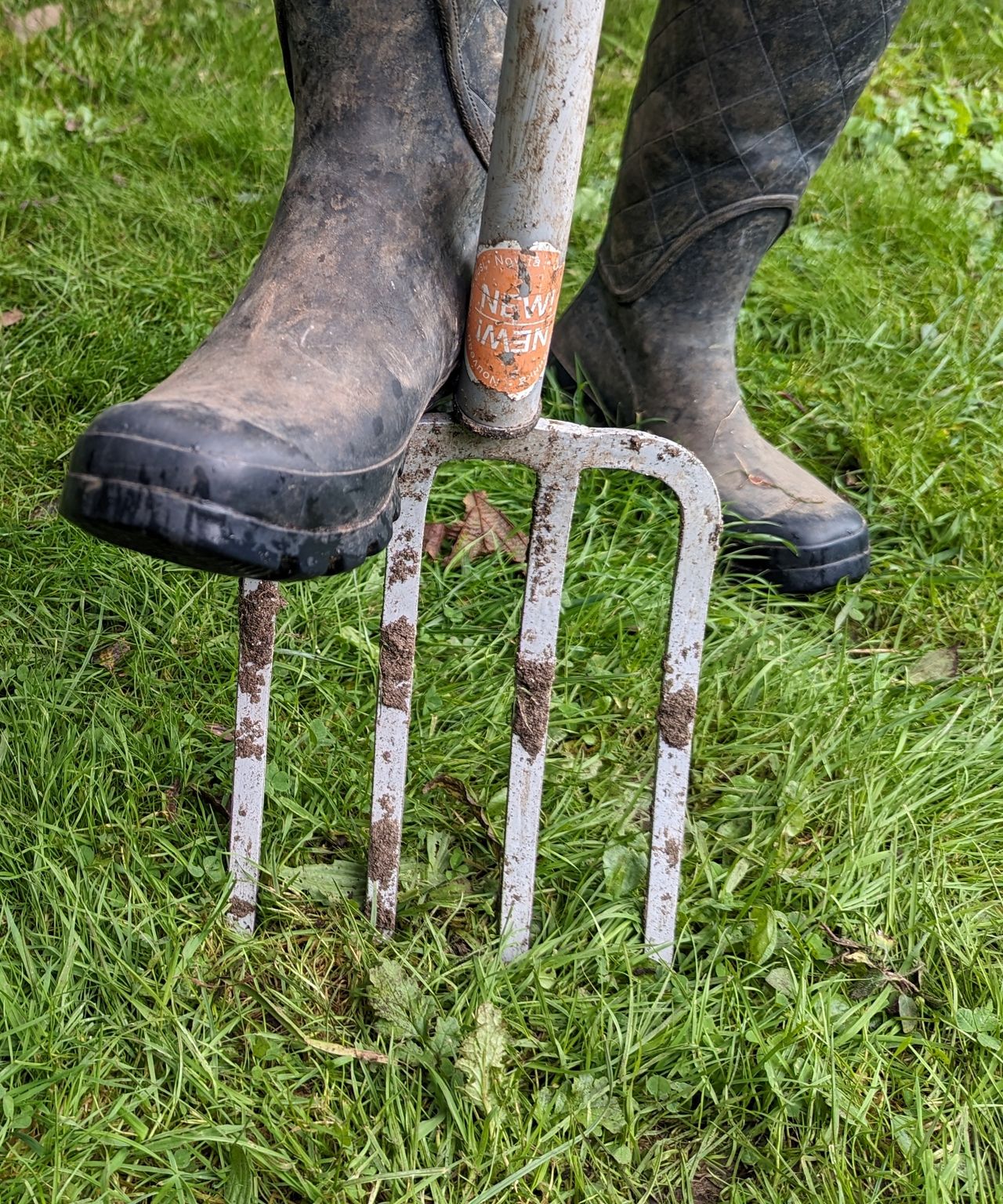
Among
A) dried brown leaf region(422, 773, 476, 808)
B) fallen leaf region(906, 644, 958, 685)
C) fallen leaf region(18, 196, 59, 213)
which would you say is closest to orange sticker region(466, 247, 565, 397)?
dried brown leaf region(422, 773, 476, 808)

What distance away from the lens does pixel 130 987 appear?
Result: 1365 mm

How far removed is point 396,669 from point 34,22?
314cm

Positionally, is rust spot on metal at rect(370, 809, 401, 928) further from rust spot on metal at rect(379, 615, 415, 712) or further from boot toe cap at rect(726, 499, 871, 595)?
boot toe cap at rect(726, 499, 871, 595)

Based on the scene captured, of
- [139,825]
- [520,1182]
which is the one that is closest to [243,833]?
[139,825]

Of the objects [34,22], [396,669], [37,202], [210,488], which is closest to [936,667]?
[396,669]

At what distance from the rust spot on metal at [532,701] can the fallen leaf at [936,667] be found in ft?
2.63

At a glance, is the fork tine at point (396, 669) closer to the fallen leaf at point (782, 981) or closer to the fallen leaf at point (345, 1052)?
the fallen leaf at point (345, 1052)

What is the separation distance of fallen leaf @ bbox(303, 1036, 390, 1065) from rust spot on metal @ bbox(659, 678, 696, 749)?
1.72 ft

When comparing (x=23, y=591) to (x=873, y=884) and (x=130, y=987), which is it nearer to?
(x=130, y=987)

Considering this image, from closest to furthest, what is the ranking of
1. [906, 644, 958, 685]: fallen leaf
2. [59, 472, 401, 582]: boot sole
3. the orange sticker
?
[59, 472, 401, 582]: boot sole < the orange sticker < [906, 644, 958, 685]: fallen leaf

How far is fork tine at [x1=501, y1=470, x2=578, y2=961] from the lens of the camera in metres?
1.44

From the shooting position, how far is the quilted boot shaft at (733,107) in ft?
5.71

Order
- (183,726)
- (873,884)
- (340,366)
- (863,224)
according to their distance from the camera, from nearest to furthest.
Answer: (340,366), (873,884), (183,726), (863,224)

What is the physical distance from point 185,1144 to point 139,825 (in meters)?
0.43
